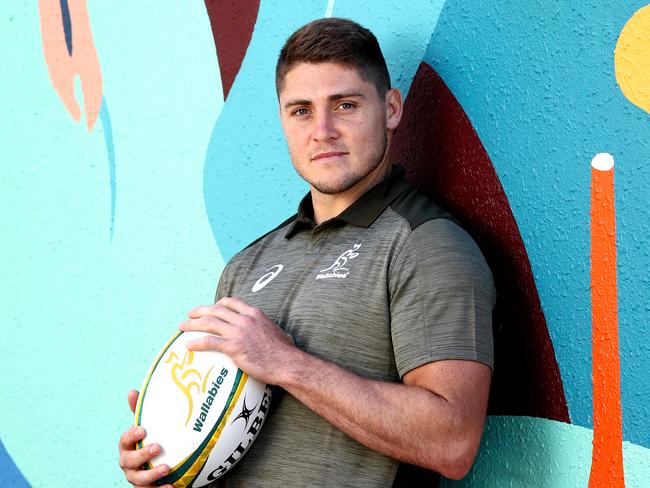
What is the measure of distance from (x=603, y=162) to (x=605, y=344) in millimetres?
359

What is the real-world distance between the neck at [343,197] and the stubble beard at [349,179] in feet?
0.08

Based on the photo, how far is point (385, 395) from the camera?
1.62 meters

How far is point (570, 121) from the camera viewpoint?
1.74 metres

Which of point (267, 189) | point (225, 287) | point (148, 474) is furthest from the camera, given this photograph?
point (267, 189)

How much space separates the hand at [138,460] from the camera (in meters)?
1.70

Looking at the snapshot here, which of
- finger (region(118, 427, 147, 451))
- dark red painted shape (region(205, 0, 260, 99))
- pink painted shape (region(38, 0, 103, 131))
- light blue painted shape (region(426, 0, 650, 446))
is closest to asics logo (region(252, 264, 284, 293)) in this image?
finger (region(118, 427, 147, 451))

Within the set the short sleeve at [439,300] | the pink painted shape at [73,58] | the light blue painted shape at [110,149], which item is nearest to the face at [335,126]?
the short sleeve at [439,300]

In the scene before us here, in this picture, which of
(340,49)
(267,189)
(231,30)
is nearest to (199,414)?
(340,49)

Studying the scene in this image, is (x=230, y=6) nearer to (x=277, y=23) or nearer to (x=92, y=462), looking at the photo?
(x=277, y=23)

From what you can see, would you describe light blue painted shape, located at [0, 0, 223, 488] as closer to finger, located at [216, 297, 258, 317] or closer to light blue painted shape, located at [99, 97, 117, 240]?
light blue painted shape, located at [99, 97, 117, 240]

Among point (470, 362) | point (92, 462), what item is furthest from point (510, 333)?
point (92, 462)

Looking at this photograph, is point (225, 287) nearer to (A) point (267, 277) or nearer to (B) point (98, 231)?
(A) point (267, 277)

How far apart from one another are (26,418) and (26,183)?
0.87 metres

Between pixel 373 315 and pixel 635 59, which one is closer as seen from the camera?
pixel 635 59
